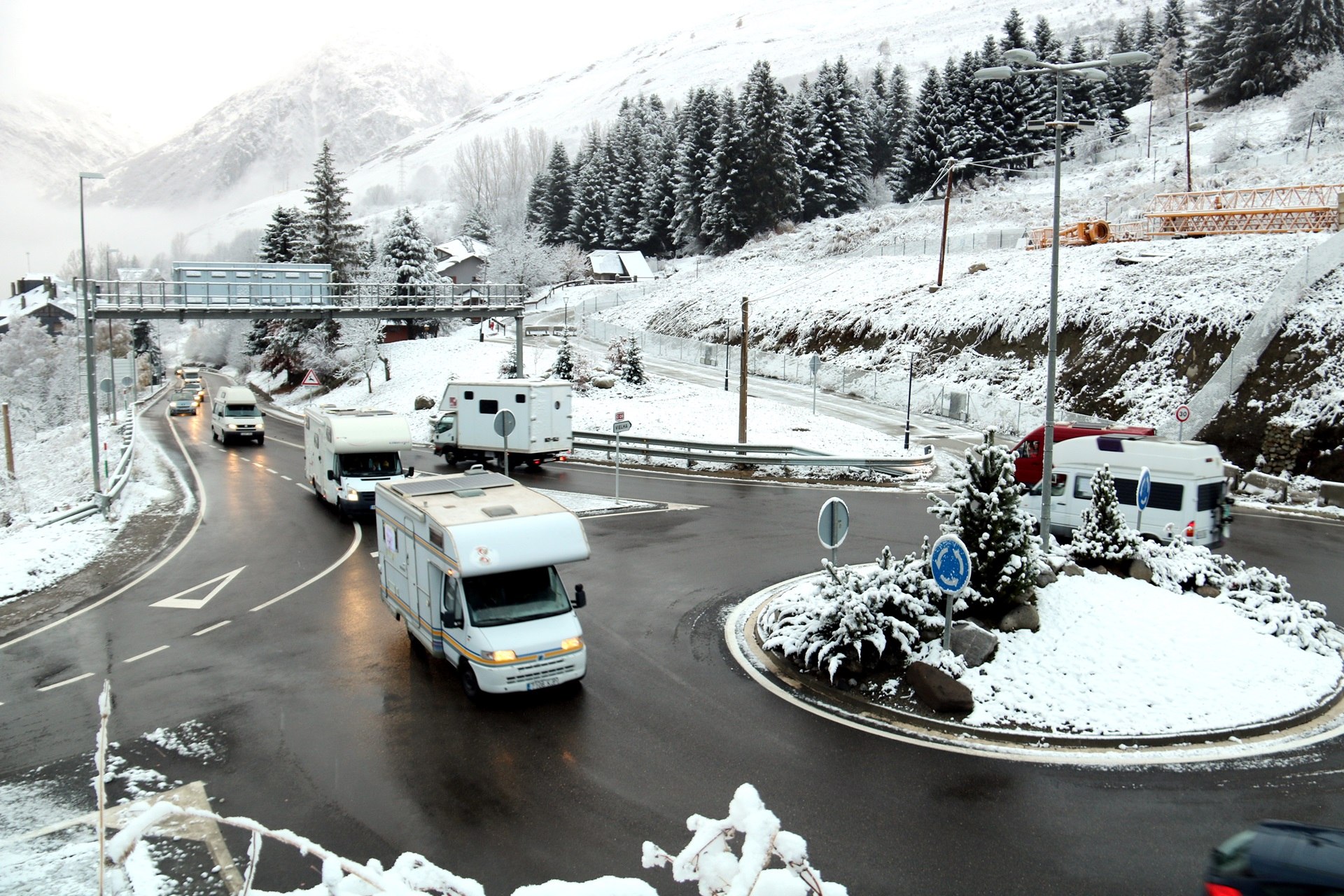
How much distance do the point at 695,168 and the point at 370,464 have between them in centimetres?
6903

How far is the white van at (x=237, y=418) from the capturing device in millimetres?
39656

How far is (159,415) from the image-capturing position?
201ft

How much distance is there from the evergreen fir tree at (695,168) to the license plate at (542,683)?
76.1 m

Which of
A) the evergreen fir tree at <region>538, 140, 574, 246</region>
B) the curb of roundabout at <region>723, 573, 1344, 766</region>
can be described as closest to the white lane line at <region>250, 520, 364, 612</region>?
the curb of roundabout at <region>723, 573, 1344, 766</region>

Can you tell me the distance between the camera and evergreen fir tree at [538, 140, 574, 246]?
103 meters

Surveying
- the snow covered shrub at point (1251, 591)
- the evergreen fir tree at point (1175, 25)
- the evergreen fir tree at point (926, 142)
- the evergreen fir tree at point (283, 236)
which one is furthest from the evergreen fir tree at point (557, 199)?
the snow covered shrub at point (1251, 591)

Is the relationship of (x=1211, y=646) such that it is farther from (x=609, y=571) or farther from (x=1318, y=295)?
(x=1318, y=295)

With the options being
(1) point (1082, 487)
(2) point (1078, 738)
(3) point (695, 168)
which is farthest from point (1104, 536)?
(3) point (695, 168)

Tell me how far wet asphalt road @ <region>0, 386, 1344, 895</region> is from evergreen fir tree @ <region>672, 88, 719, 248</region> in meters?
73.2

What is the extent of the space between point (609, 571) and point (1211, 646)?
10.4 metres

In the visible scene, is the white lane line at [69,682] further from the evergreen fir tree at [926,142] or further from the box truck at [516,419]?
the evergreen fir tree at [926,142]

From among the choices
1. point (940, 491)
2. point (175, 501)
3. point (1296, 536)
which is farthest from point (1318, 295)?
point (175, 501)

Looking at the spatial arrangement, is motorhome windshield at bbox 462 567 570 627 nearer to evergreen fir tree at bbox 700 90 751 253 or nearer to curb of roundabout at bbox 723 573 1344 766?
curb of roundabout at bbox 723 573 1344 766

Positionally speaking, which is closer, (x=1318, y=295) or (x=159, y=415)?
(x=1318, y=295)
